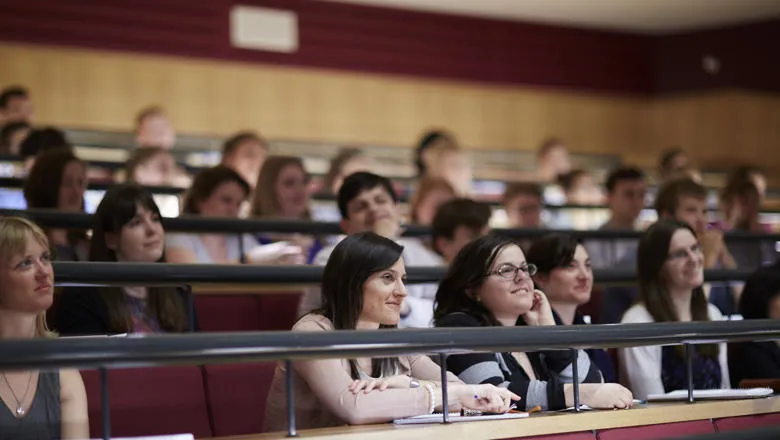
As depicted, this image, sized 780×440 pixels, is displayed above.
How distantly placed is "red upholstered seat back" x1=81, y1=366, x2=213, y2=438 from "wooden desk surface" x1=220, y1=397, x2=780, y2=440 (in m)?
0.50

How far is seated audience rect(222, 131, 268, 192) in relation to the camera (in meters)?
7.11

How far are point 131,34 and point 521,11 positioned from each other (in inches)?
150

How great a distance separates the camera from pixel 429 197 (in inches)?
235

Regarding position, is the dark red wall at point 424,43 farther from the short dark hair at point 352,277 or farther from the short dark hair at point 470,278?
the short dark hair at point 352,277

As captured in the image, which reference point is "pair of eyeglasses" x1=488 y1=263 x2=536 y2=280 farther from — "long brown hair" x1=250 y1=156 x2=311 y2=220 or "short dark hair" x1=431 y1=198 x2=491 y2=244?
"long brown hair" x1=250 y1=156 x2=311 y2=220

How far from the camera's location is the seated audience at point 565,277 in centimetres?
410

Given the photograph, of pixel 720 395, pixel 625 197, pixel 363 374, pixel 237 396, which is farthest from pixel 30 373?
pixel 625 197

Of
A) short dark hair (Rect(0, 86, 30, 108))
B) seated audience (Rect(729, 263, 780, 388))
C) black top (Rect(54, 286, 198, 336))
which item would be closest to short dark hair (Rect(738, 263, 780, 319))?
seated audience (Rect(729, 263, 780, 388))

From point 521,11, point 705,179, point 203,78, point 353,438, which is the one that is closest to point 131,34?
point 203,78

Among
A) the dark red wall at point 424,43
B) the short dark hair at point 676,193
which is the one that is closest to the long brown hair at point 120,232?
the short dark hair at point 676,193

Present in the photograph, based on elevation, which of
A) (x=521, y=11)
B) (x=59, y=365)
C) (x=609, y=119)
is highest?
(x=521, y=11)

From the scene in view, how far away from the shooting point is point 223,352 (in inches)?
97.2

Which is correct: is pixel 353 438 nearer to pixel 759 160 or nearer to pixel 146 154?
pixel 146 154

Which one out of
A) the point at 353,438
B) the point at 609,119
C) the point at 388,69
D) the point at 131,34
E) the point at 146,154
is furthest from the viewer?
the point at 609,119
